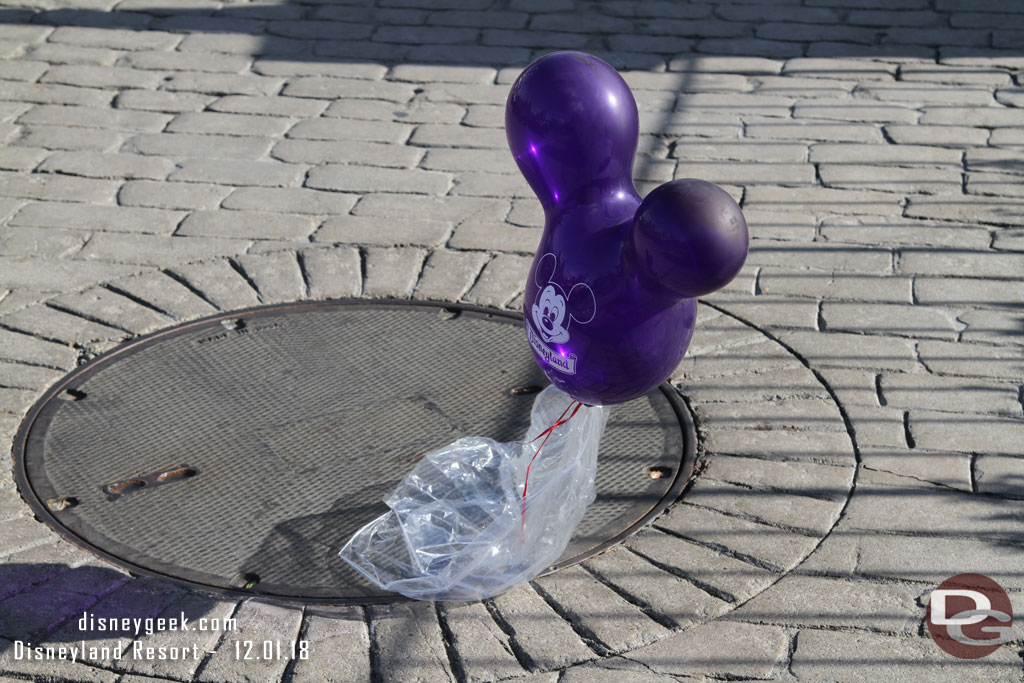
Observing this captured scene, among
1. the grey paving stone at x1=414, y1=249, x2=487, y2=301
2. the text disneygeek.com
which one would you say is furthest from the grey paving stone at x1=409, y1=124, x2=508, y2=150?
the text disneygeek.com

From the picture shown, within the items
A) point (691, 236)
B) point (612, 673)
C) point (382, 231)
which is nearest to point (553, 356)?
point (691, 236)

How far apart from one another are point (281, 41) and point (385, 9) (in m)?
0.75

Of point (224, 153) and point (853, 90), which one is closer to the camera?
point (224, 153)

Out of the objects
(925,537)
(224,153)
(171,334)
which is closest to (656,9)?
(224,153)

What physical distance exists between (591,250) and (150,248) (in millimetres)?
2535

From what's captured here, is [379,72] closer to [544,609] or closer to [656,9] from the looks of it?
[656,9]

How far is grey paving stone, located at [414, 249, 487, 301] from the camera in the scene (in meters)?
4.37

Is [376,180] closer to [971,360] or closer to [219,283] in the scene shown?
[219,283]

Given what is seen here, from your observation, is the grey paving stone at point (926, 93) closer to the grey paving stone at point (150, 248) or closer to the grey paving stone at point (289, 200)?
the grey paving stone at point (289, 200)

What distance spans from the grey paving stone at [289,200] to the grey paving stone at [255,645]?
2254mm

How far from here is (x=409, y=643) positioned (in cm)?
291

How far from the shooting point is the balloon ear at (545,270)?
2.78 m

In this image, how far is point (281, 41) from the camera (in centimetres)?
654

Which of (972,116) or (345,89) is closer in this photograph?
(972,116)
